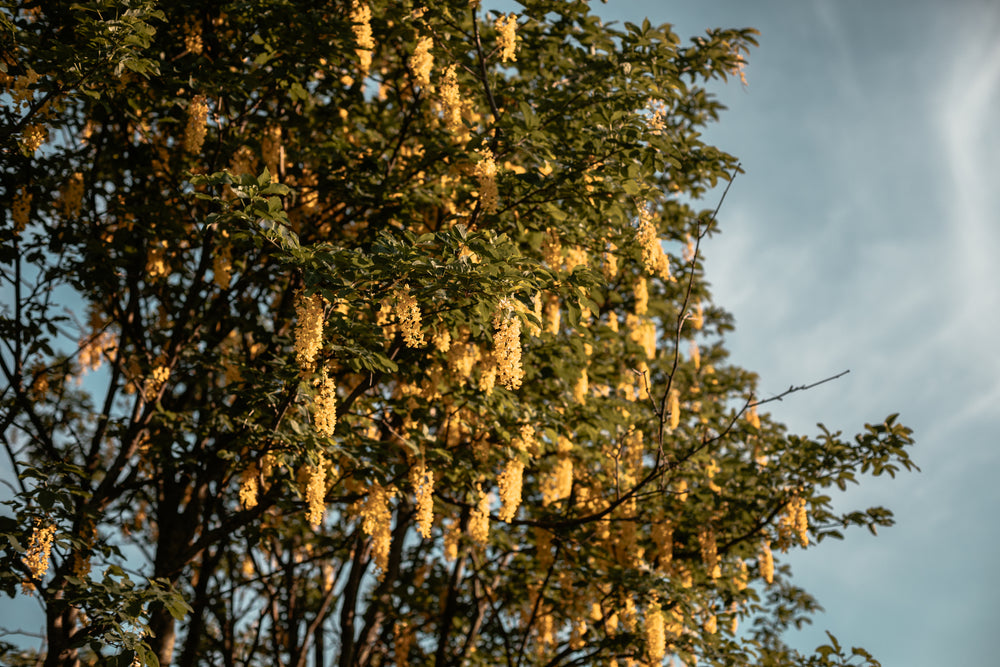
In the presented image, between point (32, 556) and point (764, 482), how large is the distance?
16.0ft

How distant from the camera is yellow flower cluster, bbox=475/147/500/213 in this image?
4.70 m

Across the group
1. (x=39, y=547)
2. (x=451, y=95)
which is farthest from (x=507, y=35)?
(x=39, y=547)

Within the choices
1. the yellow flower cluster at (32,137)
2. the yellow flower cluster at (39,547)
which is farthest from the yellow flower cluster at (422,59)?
the yellow flower cluster at (39,547)

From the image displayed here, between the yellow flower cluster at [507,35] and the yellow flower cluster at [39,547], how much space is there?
373 cm

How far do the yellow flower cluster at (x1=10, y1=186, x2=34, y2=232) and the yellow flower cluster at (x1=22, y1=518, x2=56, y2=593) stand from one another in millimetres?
2109

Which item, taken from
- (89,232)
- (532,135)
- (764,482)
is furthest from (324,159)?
(764,482)

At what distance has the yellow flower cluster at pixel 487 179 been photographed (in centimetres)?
470

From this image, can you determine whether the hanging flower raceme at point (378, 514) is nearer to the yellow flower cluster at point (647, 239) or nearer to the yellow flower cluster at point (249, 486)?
the yellow flower cluster at point (249, 486)

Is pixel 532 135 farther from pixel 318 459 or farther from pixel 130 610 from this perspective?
pixel 130 610

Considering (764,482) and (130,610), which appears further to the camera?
(764,482)

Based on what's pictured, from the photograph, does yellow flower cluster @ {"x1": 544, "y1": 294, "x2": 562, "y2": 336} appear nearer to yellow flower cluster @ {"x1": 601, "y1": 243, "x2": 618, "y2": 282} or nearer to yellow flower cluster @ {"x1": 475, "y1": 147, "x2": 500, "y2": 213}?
yellow flower cluster @ {"x1": 601, "y1": 243, "x2": 618, "y2": 282}

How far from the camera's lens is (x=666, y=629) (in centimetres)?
600

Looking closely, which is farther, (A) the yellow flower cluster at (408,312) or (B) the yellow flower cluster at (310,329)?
(B) the yellow flower cluster at (310,329)

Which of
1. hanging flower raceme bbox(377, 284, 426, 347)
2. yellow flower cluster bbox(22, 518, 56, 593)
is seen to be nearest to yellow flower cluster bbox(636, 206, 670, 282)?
hanging flower raceme bbox(377, 284, 426, 347)
